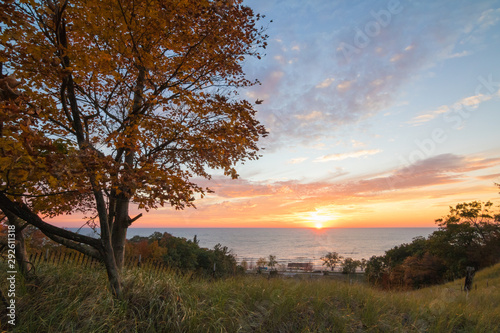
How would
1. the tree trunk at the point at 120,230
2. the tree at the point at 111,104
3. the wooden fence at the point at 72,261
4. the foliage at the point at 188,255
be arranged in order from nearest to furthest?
the tree at the point at 111,104 < the wooden fence at the point at 72,261 < the tree trunk at the point at 120,230 < the foliage at the point at 188,255

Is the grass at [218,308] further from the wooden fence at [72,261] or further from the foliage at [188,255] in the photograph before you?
the foliage at [188,255]

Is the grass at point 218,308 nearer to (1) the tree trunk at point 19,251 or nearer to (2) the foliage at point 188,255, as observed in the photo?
(1) the tree trunk at point 19,251

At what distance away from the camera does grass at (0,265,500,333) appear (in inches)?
177

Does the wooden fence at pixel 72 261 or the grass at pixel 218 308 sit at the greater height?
the wooden fence at pixel 72 261

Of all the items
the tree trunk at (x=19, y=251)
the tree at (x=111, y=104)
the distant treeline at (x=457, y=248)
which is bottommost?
the distant treeline at (x=457, y=248)

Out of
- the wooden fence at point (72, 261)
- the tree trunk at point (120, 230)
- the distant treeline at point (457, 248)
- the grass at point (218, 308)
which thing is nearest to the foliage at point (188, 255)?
the distant treeline at point (457, 248)

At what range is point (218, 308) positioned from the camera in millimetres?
5164

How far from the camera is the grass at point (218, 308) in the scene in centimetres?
450

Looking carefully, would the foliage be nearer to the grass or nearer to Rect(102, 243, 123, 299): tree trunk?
the grass

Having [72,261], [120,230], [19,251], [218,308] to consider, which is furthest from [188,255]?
[218,308]

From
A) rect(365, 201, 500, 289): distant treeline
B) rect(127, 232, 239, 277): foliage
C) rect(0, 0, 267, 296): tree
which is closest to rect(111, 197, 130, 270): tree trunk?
rect(0, 0, 267, 296): tree

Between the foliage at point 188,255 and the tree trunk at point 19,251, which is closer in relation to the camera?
the tree trunk at point 19,251

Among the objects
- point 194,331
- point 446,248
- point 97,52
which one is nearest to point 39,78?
point 97,52

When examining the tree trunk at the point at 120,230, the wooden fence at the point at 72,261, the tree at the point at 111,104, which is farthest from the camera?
the tree trunk at the point at 120,230
